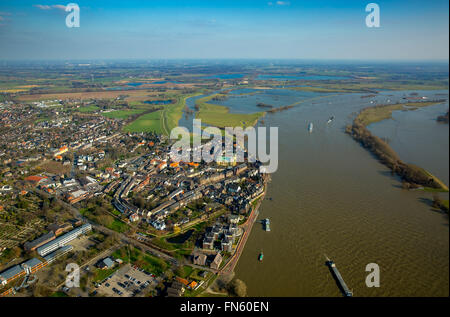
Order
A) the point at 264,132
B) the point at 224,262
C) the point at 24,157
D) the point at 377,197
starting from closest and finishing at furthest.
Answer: the point at 224,262
the point at 377,197
the point at 24,157
the point at 264,132

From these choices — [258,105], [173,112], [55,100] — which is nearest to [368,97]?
[258,105]

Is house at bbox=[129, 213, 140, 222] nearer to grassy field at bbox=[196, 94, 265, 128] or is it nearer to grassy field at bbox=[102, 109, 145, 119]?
grassy field at bbox=[196, 94, 265, 128]

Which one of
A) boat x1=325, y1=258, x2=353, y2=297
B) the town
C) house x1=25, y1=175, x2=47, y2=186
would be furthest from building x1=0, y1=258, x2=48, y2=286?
boat x1=325, y1=258, x2=353, y2=297

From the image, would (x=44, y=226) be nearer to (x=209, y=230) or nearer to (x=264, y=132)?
(x=209, y=230)

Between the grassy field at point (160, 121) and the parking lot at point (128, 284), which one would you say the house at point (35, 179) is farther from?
the grassy field at point (160, 121)

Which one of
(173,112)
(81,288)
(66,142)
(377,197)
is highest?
(173,112)

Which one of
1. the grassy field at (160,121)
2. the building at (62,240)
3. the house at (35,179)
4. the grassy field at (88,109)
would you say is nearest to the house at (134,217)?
the building at (62,240)

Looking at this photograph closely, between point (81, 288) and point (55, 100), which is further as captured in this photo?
point (55, 100)
